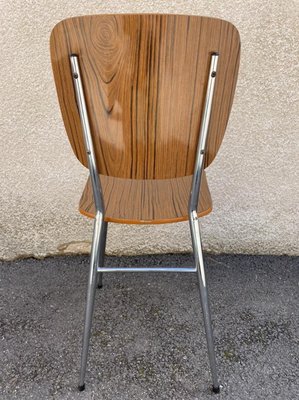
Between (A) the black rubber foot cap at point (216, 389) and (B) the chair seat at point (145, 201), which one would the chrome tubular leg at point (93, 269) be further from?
(A) the black rubber foot cap at point (216, 389)

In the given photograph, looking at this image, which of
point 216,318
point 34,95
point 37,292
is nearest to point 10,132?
point 34,95

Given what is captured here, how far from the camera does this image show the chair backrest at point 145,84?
2.98 feet

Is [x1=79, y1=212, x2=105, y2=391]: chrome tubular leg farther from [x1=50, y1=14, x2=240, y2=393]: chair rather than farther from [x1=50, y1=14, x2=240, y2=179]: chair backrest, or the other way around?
[x1=50, y1=14, x2=240, y2=179]: chair backrest

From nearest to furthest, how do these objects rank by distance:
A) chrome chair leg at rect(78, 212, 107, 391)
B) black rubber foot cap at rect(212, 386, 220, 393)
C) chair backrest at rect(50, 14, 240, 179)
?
1. chair backrest at rect(50, 14, 240, 179)
2. chrome chair leg at rect(78, 212, 107, 391)
3. black rubber foot cap at rect(212, 386, 220, 393)

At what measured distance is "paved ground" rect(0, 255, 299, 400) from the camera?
142cm

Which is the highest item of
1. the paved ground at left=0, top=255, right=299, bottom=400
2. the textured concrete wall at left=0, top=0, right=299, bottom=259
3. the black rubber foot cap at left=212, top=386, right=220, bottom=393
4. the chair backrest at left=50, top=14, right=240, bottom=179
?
the chair backrest at left=50, top=14, right=240, bottom=179

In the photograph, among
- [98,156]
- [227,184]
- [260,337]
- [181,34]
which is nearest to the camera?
[181,34]

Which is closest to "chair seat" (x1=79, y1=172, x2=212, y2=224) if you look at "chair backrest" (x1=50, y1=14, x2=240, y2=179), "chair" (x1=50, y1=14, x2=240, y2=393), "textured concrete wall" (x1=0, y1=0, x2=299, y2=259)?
"chair" (x1=50, y1=14, x2=240, y2=393)

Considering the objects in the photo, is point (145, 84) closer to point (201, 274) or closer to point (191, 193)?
point (191, 193)

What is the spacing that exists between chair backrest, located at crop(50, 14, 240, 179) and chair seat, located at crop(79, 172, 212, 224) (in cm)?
13

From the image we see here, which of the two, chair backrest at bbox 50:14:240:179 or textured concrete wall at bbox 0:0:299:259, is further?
textured concrete wall at bbox 0:0:299:259

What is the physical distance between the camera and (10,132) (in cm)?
184

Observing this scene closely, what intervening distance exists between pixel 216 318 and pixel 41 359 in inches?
26.3

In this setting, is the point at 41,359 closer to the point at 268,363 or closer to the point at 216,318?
the point at 216,318
